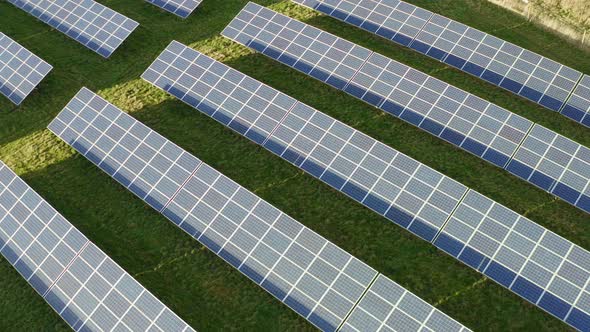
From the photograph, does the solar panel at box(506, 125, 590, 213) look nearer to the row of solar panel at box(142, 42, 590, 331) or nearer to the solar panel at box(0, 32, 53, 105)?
the row of solar panel at box(142, 42, 590, 331)

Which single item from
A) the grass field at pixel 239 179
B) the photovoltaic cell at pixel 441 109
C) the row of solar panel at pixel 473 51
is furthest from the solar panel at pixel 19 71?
the photovoltaic cell at pixel 441 109

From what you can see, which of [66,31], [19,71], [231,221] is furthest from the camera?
[66,31]

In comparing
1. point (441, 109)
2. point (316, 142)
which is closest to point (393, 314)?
point (316, 142)

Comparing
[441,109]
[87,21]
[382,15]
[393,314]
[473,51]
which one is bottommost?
[393,314]

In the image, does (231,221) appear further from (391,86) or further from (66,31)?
(66,31)

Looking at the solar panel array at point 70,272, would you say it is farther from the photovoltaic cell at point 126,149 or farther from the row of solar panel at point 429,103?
the row of solar panel at point 429,103
